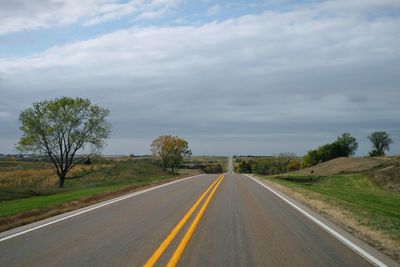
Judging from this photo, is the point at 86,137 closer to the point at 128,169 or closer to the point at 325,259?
the point at 128,169

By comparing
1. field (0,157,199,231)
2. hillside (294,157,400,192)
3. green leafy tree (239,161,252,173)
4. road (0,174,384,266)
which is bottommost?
road (0,174,384,266)

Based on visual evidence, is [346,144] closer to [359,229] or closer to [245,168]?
[245,168]

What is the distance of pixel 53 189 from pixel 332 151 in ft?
353

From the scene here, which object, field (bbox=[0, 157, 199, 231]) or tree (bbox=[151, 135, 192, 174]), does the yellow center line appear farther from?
tree (bbox=[151, 135, 192, 174])

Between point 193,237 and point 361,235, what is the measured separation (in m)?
4.24

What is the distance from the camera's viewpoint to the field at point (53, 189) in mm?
17594

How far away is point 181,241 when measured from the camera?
1018 cm

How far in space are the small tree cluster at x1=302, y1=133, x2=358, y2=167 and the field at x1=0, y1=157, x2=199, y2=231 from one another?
2206 inches

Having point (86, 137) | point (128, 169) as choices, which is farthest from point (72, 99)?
point (128, 169)

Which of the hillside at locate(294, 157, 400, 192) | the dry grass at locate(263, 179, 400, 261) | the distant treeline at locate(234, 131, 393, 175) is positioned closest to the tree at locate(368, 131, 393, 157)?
the distant treeline at locate(234, 131, 393, 175)

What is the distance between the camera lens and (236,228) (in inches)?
484

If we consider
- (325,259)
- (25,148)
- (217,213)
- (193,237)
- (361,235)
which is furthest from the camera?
(25,148)

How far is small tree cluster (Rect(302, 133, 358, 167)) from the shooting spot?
13088 cm

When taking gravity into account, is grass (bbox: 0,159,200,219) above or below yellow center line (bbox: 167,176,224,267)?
above
